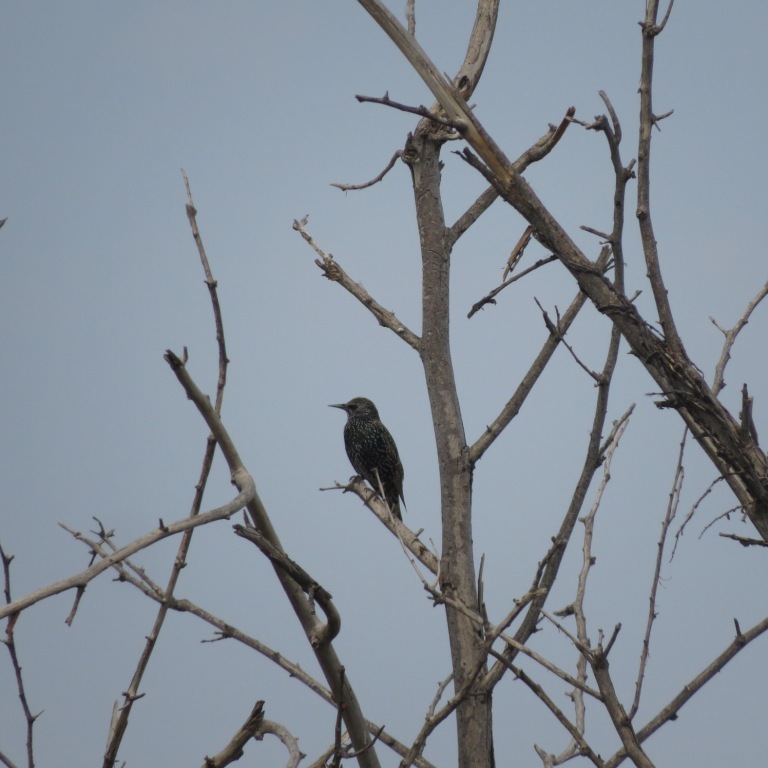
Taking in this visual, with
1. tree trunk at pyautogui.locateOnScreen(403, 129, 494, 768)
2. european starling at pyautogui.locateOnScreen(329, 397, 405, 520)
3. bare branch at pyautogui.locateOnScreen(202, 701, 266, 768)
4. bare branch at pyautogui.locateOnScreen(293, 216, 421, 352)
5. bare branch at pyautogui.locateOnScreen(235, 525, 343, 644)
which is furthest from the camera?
european starling at pyautogui.locateOnScreen(329, 397, 405, 520)

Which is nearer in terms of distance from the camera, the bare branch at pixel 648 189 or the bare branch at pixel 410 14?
the bare branch at pixel 648 189

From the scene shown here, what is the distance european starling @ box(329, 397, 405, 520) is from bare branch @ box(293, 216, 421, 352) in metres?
3.52

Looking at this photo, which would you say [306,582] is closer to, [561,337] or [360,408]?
[561,337]

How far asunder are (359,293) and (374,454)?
3.76m

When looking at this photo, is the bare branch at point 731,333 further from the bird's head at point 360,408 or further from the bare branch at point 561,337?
the bird's head at point 360,408

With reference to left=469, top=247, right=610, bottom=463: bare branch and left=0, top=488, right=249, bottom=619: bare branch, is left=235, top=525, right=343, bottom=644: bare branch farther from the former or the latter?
left=469, top=247, right=610, bottom=463: bare branch

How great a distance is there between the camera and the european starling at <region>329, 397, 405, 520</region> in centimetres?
756

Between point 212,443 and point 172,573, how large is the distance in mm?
345

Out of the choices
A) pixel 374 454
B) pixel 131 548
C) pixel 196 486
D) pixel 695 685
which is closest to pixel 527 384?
pixel 695 685

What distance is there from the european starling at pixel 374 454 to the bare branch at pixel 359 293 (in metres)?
3.52

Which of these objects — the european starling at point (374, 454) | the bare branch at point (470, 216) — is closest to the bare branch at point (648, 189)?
the bare branch at point (470, 216)

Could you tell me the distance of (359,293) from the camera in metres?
4.00

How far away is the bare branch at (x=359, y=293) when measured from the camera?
375cm

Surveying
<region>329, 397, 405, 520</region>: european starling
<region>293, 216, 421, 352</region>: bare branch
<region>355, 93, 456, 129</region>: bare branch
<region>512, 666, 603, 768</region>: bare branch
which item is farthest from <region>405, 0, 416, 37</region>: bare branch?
<region>329, 397, 405, 520</region>: european starling
